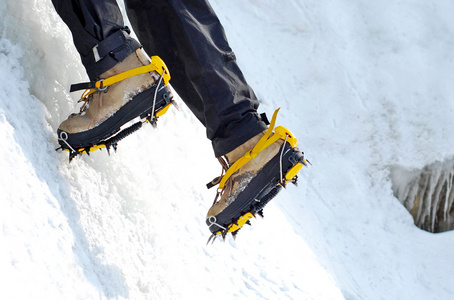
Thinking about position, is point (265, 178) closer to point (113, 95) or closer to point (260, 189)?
point (260, 189)

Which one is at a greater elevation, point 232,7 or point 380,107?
point 232,7

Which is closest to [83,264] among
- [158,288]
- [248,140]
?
[158,288]

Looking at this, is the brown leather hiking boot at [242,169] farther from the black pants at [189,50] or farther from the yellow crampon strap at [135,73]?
the yellow crampon strap at [135,73]

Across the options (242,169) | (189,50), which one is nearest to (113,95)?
(189,50)

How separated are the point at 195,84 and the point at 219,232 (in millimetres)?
413

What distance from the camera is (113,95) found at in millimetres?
1396

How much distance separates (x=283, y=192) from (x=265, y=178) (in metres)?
1.40

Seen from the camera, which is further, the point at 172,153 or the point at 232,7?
the point at 232,7

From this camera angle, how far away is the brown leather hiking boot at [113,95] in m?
1.39

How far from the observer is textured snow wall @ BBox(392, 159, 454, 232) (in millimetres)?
3533

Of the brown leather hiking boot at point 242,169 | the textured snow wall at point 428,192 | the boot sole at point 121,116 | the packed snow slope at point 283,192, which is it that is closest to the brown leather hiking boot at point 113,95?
the boot sole at point 121,116

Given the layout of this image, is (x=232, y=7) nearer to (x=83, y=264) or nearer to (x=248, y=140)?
(x=248, y=140)

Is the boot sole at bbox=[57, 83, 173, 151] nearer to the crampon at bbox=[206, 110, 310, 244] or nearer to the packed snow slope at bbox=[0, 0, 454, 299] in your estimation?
the packed snow slope at bbox=[0, 0, 454, 299]

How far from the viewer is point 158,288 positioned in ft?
5.15
